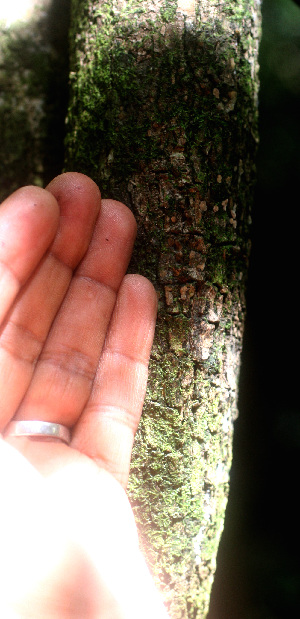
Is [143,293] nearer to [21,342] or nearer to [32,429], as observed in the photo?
[21,342]

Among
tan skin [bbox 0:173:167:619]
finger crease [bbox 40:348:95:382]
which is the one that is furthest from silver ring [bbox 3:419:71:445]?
finger crease [bbox 40:348:95:382]

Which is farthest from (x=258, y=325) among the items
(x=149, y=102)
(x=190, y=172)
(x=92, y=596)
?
(x=92, y=596)

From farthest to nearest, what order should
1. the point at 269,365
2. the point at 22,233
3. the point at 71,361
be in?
the point at 269,365, the point at 71,361, the point at 22,233

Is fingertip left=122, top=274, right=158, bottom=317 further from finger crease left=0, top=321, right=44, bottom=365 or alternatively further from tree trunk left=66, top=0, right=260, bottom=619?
finger crease left=0, top=321, right=44, bottom=365

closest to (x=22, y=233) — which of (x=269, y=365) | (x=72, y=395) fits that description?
(x=72, y=395)

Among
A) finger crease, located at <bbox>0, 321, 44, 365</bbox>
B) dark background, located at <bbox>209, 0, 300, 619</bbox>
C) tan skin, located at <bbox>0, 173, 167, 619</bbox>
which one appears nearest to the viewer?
tan skin, located at <bbox>0, 173, 167, 619</bbox>

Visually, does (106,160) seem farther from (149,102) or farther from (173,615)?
(173,615)

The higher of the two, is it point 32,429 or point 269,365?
point 32,429
